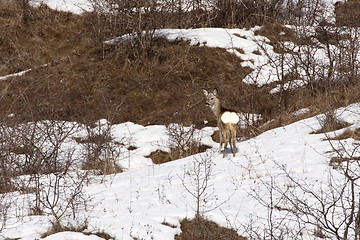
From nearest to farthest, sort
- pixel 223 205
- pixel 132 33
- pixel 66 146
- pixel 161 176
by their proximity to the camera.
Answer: pixel 223 205 < pixel 161 176 < pixel 66 146 < pixel 132 33

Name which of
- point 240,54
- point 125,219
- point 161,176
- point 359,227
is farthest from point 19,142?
point 240,54

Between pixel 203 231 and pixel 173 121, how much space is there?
9.45m

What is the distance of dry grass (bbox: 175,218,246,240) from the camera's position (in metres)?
7.15

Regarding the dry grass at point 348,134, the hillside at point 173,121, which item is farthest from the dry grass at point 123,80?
the dry grass at point 348,134

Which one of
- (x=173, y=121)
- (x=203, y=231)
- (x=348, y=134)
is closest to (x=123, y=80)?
(x=173, y=121)

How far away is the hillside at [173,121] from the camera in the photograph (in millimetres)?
7727

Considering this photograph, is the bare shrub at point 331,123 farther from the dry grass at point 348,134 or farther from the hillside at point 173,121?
the dry grass at point 348,134

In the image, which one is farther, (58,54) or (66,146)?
(58,54)

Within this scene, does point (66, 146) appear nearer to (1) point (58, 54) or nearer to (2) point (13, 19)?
(1) point (58, 54)

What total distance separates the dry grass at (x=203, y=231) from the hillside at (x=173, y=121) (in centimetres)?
3

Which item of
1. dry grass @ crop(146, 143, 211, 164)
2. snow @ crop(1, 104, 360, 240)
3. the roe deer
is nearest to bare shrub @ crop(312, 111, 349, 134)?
snow @ crop(1, 104, 360, 240)

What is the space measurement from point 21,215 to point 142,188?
2.62 meters

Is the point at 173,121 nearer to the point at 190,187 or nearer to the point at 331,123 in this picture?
the point at 331,123

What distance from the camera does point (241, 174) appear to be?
33.9 ft
